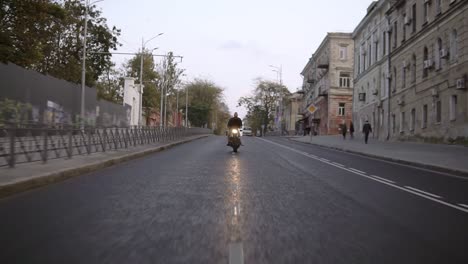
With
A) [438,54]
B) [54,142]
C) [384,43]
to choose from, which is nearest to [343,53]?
[384,43]

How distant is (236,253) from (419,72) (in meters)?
29.9

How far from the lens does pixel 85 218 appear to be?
6.19 meters

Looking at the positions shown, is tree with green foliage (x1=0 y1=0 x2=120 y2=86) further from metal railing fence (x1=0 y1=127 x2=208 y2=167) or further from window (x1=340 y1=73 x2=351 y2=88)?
window (x1=340 y1=73 x2=351 y2=88)

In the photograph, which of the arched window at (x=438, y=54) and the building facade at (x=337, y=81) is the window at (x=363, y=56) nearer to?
the building facade at (x=337, y=81)

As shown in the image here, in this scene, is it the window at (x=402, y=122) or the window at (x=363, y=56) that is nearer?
the window at (x=402, y=122)

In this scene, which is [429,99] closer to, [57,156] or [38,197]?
[57,156]

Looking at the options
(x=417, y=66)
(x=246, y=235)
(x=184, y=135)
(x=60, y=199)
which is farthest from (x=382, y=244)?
(x=184, y=135)

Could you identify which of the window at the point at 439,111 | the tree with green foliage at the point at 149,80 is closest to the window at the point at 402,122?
the window at the point at 439,111

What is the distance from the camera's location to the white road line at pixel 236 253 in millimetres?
4309

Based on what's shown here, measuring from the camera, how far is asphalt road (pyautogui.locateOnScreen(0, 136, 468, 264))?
180 inches

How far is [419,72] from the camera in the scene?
31.6 metres

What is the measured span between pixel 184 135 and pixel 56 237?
3793 centimetres

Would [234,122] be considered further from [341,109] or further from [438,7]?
[341,109]

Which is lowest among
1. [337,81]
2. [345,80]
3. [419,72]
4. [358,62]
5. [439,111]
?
[439,111]
